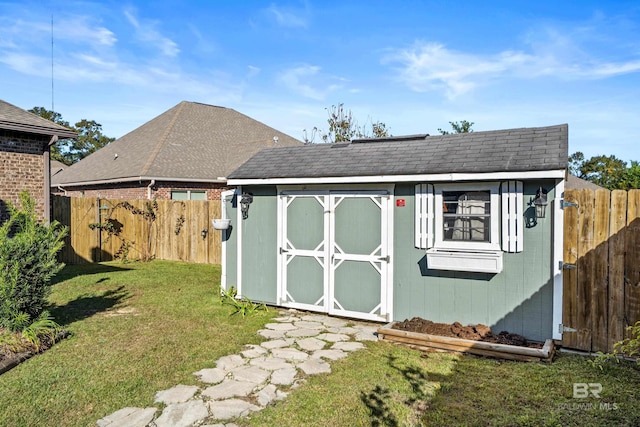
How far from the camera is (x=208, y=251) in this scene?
12992mm

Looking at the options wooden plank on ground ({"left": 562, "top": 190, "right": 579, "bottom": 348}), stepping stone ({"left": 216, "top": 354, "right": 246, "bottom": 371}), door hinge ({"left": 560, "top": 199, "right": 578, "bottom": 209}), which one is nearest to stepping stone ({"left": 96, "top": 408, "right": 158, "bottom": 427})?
stepping stone ({"left": 216, "top": 354, "right": 246, "bottom": 371})

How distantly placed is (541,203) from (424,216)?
155 centimetres

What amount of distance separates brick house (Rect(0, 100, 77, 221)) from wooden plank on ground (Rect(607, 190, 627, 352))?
10.3 meters

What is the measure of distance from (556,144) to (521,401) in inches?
139

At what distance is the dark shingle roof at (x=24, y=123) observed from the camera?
28.8 ft

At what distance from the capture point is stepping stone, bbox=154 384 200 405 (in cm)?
391

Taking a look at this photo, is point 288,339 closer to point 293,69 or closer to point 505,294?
point 505,294

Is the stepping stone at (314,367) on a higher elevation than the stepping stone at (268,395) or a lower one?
lower

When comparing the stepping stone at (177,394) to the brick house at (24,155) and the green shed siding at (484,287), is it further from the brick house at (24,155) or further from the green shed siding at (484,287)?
the brick house at (24,155)

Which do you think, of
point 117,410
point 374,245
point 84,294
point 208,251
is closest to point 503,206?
point 374,245

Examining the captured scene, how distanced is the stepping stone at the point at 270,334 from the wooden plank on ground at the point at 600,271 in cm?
405

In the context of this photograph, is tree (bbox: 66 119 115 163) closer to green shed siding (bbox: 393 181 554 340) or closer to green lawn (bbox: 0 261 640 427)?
green lawn (bbox: 0 261 640 427)

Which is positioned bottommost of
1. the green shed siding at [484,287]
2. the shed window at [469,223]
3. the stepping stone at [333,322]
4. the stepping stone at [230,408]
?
the stepping stone at [333,322]

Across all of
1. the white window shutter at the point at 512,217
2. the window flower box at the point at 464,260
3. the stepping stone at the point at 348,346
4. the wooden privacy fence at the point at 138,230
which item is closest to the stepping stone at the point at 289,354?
the stepping stone at the point at 348,346
